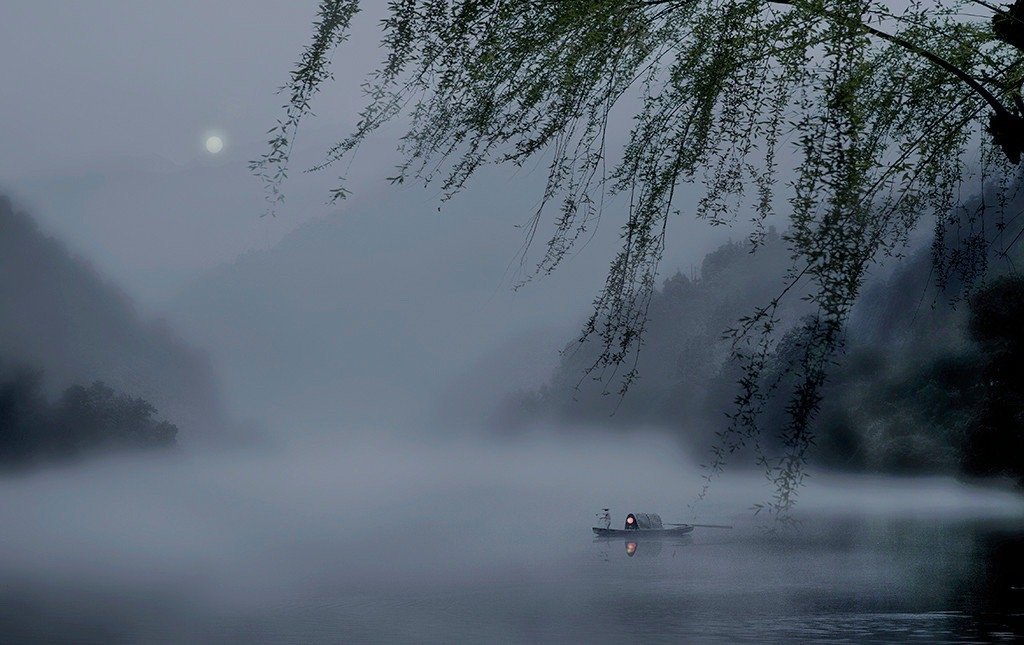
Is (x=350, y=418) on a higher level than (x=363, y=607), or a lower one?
higher

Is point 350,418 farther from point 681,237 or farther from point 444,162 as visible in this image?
point 444,162

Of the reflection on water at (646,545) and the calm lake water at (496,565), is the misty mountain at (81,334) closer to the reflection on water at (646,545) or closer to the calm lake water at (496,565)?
the calm lake water at (496,565)

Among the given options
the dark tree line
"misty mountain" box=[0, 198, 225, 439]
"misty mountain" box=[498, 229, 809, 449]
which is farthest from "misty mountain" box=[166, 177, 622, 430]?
the dark tree line

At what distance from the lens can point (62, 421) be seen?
60.9 metres

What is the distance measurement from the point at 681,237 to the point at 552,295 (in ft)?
80.7

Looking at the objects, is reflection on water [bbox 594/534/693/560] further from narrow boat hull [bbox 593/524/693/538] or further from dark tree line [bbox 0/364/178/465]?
dark tree line [bbox 0/364/178/465]

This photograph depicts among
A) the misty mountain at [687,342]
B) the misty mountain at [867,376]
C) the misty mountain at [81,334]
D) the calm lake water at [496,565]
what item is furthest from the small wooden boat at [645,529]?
the misty mountain at [81,334]

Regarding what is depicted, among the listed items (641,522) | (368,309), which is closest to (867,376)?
(641,522)

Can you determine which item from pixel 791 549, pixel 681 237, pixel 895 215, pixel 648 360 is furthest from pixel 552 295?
pixel 895 215

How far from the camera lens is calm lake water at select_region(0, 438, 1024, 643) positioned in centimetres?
2634

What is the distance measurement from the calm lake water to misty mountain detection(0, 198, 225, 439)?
8.22 m

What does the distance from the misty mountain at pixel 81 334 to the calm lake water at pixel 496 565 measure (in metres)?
8.22

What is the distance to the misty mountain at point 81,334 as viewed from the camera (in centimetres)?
8162

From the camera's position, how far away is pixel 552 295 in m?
130
